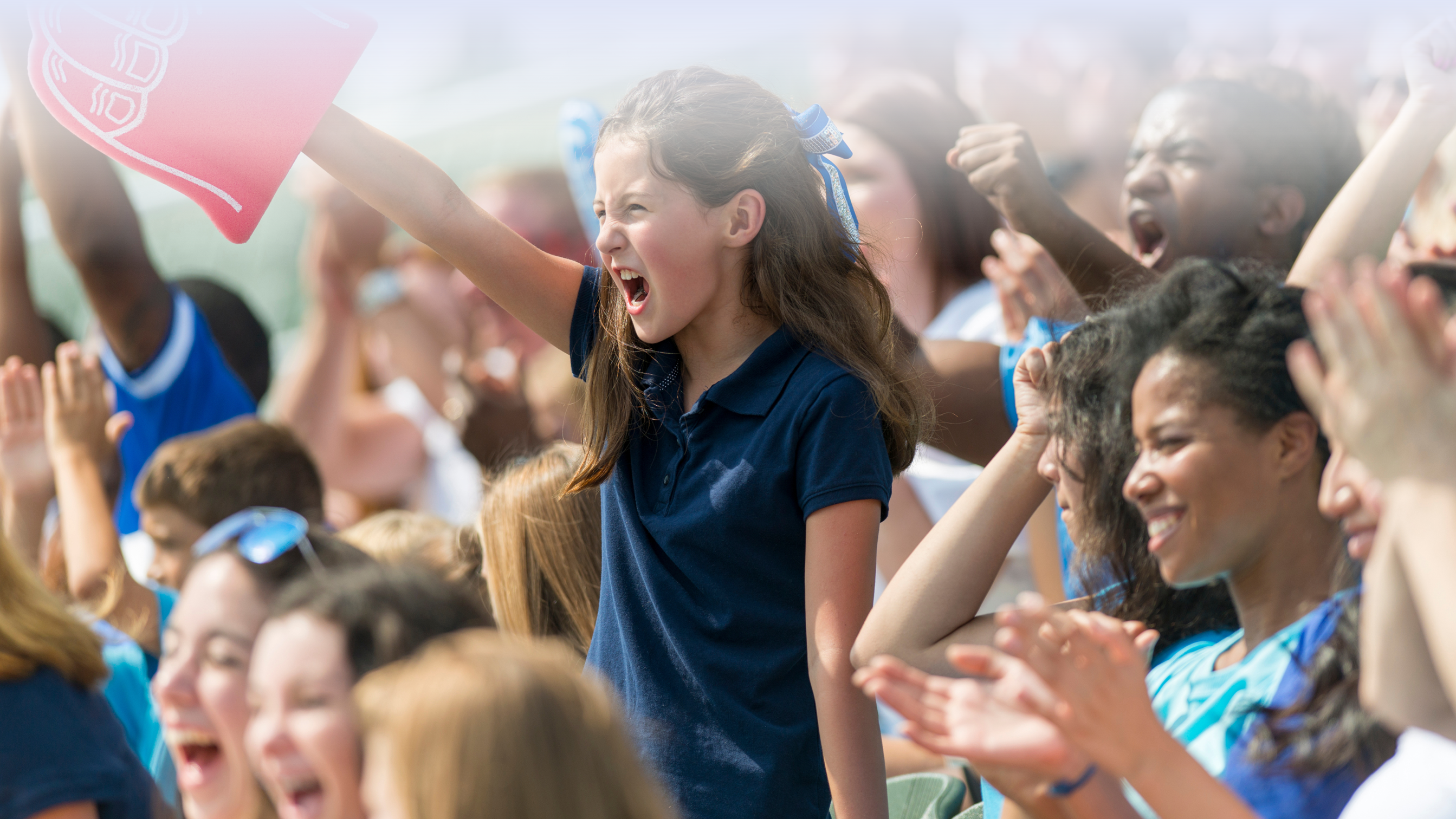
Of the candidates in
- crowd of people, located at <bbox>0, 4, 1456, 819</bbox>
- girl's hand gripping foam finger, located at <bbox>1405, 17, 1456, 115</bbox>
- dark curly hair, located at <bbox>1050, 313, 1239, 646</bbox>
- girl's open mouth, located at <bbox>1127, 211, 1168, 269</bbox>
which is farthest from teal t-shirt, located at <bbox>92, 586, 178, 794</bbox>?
girl's hand gripping foam finger, located at <bbox>1405, 17, 1456, 115</bbox>

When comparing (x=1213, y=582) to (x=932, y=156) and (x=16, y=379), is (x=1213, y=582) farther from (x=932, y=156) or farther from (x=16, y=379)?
(x=16, y=379)

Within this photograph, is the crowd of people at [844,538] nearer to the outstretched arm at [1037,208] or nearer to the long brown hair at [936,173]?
the outstretched arm at [1037,208]

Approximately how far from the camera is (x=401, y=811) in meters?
1.19

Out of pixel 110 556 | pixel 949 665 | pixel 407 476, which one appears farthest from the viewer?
pixel 407 476

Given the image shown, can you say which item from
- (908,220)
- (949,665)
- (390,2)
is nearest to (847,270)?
(949,665)

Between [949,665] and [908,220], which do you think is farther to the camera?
[908,220]

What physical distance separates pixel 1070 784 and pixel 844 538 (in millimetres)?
504

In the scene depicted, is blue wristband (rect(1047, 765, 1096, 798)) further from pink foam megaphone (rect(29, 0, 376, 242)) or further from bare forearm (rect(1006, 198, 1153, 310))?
pink foam megaphone (rect(29, 0, 376, 242))

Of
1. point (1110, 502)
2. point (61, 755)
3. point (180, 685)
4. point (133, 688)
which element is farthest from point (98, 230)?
point (1110, 502)

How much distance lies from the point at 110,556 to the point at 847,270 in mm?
1847

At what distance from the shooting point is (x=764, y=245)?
1851 mm

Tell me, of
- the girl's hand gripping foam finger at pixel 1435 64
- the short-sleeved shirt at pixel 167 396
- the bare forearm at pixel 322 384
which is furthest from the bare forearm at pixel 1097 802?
the bare forearm at pixel 322 384

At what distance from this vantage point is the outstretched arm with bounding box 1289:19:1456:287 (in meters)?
1.92

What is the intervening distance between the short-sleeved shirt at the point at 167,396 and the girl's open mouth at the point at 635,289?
2.11 meters
